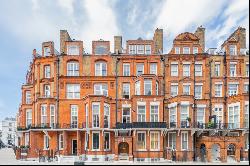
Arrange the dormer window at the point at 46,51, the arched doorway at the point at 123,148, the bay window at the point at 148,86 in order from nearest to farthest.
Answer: the arched doorway at the point at 123,148 → the bay window at the point at 148,86 → the dormer window at the point at 46,51

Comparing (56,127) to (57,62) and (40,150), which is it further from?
(57,62)

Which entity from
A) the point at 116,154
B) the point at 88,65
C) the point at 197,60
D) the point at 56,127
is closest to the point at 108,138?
the point at 116,154

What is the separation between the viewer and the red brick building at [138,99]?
146 feet

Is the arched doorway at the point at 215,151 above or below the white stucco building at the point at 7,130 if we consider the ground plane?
above

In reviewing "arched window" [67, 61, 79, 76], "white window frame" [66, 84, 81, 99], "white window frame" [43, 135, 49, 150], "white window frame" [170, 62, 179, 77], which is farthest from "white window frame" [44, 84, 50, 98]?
"white window frame" [170, 62, 179, 77]

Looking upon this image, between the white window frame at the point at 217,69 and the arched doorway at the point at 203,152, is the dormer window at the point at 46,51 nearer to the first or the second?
the white window frame at the point at 217,69

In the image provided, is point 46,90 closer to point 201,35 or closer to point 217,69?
point 201,35

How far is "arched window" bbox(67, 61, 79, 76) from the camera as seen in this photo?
1907 inches

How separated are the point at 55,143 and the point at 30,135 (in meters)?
3.91

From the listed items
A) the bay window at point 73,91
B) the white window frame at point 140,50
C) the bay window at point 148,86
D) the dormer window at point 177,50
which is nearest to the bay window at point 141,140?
the bay window at point 148,86

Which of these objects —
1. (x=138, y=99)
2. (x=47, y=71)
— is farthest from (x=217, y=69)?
(x=47, y=71)

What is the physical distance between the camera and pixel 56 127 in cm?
4638

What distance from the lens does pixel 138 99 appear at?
45.6 metres

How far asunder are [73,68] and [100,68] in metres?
3.74
